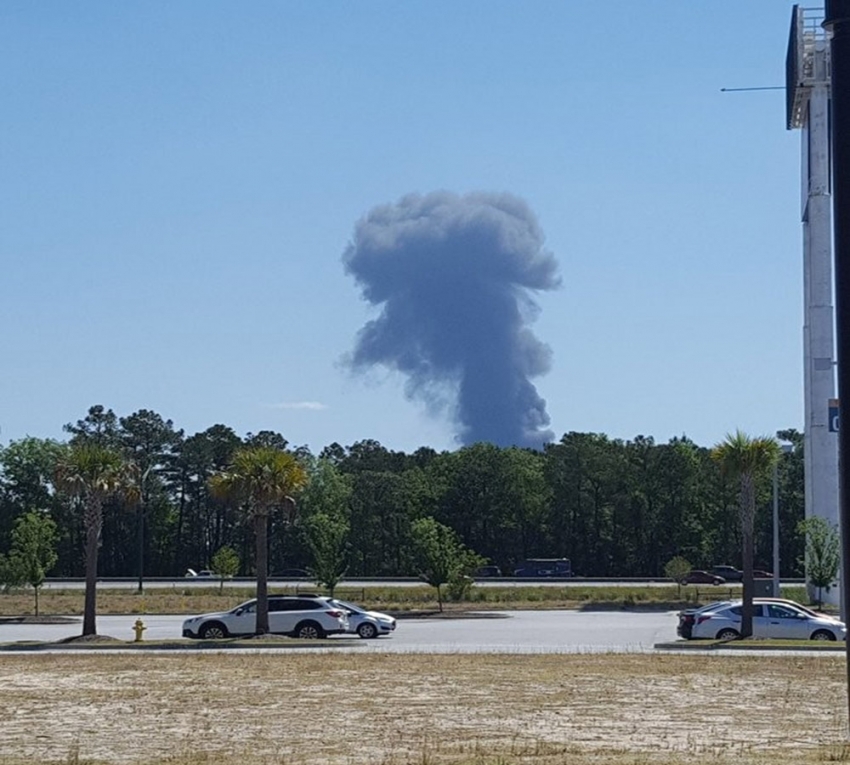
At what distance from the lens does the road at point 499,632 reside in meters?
36.3

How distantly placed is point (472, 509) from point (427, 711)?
320 ft

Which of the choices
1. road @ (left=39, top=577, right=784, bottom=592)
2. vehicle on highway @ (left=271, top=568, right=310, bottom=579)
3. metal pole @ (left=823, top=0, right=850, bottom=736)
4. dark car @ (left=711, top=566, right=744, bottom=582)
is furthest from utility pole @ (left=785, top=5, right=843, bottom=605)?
metal pole @ (left=823, top=0, right=850, bottom=736)

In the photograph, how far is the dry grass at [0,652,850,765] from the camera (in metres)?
15.2

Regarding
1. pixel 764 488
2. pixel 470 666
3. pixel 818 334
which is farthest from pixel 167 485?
pixel 470 666

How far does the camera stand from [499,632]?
4566cm

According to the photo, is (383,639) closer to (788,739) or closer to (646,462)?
(788,739)

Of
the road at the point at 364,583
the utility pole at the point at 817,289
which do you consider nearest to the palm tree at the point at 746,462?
the utility pole at the point at 817,289

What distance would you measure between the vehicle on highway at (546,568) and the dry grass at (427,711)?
7507cm

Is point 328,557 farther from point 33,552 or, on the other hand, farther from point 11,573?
point 11,573

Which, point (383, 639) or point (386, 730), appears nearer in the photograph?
point (386, 730)

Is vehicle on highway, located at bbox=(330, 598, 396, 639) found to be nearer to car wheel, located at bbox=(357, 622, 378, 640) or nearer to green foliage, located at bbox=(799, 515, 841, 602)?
car wheel, located at bbox=(357, 622, 378, 640)

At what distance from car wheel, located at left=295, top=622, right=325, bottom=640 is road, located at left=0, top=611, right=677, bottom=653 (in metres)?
0.53

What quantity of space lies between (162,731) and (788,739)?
7964 mm

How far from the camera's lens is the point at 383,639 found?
40.6 meters
